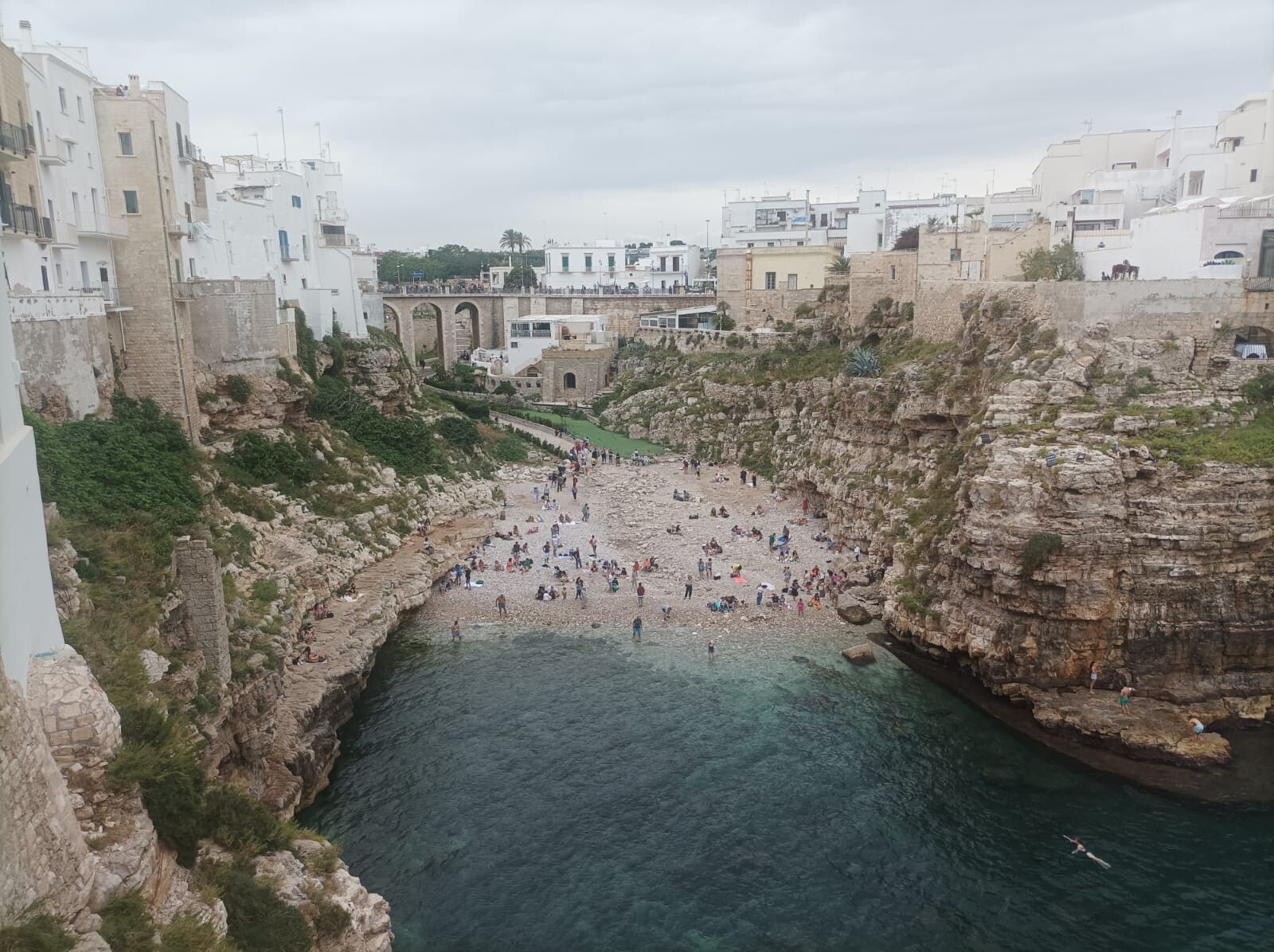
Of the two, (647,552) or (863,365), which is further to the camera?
(863,365)

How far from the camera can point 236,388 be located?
116 feet

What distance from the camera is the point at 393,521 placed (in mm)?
39125

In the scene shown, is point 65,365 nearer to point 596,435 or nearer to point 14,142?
point 14,142

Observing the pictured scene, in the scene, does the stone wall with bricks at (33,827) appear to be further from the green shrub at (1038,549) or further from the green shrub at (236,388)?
the green shrub at (236,388)

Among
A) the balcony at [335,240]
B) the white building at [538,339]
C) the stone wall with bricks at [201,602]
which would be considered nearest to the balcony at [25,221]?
the stone wall with bricks at [201,602]

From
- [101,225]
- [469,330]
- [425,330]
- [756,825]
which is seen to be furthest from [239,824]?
[425,330]

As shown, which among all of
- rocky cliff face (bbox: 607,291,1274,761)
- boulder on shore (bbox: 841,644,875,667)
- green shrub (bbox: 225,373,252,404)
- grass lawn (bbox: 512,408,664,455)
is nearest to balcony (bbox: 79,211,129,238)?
green shrub (bbox: 225,373,252,404)

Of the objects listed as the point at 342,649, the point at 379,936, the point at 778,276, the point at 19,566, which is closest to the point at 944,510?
the point at 342,649

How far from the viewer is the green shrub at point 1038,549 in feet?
85.0

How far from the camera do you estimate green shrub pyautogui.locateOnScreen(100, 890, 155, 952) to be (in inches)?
411

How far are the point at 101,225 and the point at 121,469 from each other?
9670 millimetres

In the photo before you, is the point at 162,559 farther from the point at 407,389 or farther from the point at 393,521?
the point at 407,389

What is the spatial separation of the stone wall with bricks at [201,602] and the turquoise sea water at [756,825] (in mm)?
4917

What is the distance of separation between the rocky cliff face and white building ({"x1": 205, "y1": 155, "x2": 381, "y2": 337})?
101 ft
